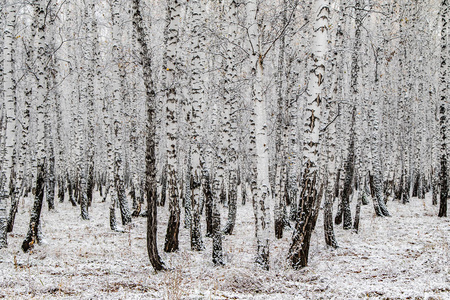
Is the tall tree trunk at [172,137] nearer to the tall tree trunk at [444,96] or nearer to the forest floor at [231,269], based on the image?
the forest floor at [231,269]

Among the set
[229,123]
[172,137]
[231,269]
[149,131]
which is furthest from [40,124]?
[231,269]

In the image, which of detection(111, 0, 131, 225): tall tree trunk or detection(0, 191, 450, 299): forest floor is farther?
detection(111, 0, 131, 225): tall tree trunk

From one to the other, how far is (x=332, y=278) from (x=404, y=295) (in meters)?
1.49

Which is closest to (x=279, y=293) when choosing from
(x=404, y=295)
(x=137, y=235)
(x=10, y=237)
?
(x=404, y=295)

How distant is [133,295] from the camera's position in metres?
5.25

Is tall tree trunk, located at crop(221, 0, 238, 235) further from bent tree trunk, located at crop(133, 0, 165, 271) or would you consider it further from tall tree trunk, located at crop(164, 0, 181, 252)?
bent tree trunk, located at crop(133, 0, 165, 271)

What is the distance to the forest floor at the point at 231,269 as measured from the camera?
5.40m

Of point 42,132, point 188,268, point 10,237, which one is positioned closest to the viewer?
point 188,268

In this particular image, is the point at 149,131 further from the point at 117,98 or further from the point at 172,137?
the point at 117,98

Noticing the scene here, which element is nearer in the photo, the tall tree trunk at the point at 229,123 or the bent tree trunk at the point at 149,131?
the bent tree trunk at the point at 149,131

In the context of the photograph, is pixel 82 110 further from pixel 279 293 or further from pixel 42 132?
pixel 279 293

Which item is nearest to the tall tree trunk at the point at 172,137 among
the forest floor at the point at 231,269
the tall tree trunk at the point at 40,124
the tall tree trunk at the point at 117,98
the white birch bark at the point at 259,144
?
the forest floor at the point at 231,269

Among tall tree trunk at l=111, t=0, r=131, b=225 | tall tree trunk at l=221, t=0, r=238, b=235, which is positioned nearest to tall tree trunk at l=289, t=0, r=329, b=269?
tall tree trunk at l=221, t=0, r=238, b=235

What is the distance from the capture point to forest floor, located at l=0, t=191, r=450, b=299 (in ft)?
17.7
